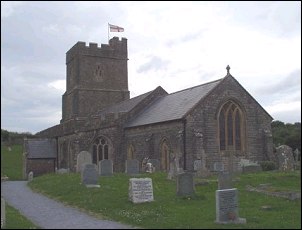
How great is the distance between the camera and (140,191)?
587 inches

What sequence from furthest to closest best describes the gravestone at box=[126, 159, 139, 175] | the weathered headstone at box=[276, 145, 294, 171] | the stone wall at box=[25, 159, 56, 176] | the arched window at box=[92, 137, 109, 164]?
the stone wall at box=[25, 159, 56, 176], the arched window at box=[92, 137, 109, 164], the weathered headstone at box=[276, 145, 294, 171], the gravestone at box=[126, 159, 139, 175]

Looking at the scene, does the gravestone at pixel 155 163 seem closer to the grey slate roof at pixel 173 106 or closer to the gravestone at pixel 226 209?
the grey slate roof at pixel 173 106

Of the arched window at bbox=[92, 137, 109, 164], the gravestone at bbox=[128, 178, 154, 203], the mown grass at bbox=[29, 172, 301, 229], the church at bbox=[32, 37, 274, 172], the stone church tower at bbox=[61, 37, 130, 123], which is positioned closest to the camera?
the mown grass at bbox=[29, 172, 301, 229]

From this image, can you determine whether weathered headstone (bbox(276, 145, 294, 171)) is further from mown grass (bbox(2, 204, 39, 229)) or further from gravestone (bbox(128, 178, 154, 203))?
mown grass (bbox(2, 204, 39, 229))

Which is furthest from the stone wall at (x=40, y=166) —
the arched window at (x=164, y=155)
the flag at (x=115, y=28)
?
the flag at (x=115, y=28)

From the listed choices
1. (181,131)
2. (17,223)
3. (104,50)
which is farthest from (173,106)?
(17,223)

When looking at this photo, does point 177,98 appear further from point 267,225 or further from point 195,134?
point 267,225

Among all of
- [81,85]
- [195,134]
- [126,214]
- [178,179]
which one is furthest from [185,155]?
[81,85]

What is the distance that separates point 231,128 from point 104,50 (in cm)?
2325

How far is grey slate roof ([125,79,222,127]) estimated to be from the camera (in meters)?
29.1

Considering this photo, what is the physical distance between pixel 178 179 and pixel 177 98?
57.4 ft

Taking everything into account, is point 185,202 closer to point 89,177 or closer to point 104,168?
point 89,177

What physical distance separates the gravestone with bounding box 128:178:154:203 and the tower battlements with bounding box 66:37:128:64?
112 feet

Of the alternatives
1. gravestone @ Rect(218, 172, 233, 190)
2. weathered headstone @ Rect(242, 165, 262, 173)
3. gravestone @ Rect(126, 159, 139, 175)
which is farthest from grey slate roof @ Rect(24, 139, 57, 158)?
gravestone @ Rect(218, 172, 233, 190)
